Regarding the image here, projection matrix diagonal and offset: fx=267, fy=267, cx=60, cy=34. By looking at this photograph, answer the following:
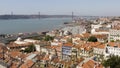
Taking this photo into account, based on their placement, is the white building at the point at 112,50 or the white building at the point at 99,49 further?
the white building at the point at 99,49

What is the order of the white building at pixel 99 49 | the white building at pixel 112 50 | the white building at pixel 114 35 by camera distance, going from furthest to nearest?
the white building at pixel 114 35 → the white building at pixel 99 49 → the white building at pixel 112 50

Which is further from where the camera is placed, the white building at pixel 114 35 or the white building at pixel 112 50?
the white building at pixel 114 35

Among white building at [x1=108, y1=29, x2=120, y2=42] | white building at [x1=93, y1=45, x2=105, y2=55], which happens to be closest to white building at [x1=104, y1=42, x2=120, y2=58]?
white building at [x1=93, y1=45, x2=105, y2=55]

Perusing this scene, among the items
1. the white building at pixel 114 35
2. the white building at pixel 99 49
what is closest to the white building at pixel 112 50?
the white building at pixel 99 49

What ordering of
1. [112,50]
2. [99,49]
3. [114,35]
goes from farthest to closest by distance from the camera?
[114,35], [99,49], [112,50]

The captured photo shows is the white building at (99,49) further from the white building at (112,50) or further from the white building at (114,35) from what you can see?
the white building at (114,35)

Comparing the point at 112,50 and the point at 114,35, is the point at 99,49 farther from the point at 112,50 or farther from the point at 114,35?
the point at 114,35

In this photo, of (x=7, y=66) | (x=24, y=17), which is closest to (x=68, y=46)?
(x=7, y=66)

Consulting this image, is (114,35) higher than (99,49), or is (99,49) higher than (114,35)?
(114,35)

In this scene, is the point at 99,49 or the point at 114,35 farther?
the point at 114,35

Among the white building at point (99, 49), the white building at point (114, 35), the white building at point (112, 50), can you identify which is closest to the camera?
the white building at point (112, 50)

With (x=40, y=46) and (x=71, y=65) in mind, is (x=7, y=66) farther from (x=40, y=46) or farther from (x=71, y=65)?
(x=40, y=46)

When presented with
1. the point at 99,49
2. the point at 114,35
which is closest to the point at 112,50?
the point at 99,49

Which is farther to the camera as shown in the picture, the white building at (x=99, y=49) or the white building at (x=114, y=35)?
the white building at (x=114, y=35)
